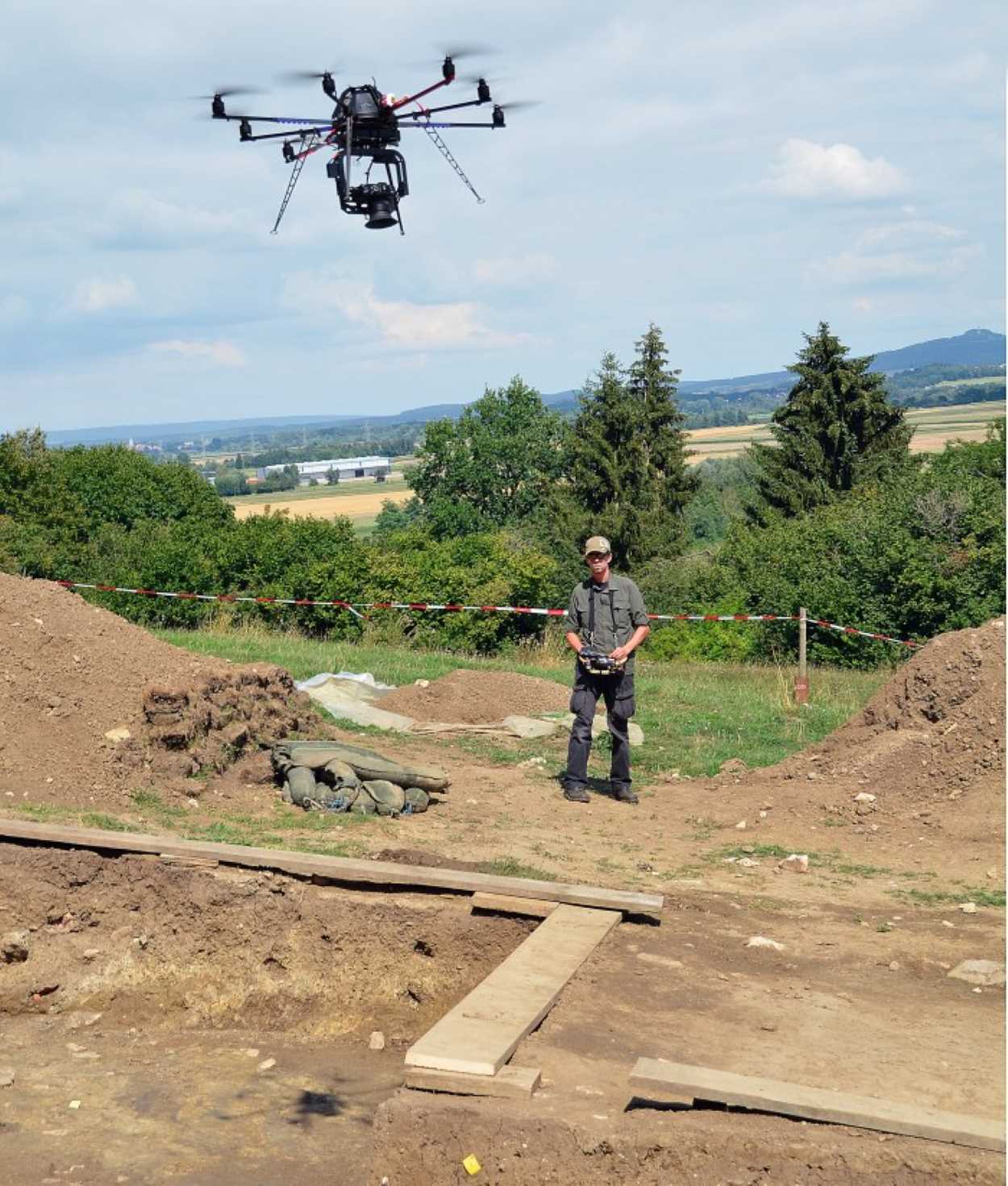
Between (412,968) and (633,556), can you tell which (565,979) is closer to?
(412,968)

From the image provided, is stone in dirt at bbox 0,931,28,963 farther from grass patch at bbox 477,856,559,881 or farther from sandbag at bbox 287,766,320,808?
sandbag at bbox 287,766,320,808

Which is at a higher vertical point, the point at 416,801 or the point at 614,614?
the point at 614,614

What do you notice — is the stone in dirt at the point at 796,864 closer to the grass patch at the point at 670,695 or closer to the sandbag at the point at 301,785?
the grass patch at the point at 670,695

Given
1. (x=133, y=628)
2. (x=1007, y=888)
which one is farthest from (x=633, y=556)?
(x=1007, y=888)

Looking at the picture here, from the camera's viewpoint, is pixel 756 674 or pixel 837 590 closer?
pixel 756 674

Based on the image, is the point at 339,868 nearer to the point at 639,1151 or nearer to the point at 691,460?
the point at 639,1151

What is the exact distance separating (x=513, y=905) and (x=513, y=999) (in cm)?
137

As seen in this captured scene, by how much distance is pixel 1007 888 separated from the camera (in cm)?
830

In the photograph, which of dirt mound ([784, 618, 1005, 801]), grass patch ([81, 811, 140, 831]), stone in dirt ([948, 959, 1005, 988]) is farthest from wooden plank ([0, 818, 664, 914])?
dirt mound ([784, 618, 1005, 801])

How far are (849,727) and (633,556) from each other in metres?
45.3

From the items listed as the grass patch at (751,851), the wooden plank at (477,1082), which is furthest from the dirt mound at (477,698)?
the wooden plank at (477,1082)

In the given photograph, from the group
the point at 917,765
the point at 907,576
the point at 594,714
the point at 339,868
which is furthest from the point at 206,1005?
the point at 907,576

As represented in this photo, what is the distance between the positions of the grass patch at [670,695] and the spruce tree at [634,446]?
37630 millimetres

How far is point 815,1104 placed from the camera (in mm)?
4770
